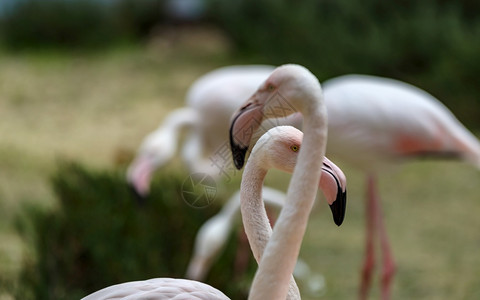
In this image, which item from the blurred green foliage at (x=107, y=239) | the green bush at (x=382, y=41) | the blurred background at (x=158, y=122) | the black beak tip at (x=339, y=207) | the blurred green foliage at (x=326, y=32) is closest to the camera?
the black beak tip at (x=339, y=207)

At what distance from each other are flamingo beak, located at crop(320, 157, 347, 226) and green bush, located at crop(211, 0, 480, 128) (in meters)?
6.05

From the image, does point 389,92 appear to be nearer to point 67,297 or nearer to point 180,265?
point 180,265

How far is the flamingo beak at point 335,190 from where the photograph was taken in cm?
147

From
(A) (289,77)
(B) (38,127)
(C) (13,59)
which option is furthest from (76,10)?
(A) (289,77)

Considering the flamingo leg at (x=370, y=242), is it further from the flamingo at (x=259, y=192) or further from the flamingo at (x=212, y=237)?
the flamingo at (x=259, y=192)

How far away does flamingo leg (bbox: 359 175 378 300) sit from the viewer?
13.5ft

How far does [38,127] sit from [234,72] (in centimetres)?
320

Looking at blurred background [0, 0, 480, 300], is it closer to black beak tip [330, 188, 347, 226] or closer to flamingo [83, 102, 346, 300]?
flamingo [83, 102, 346, 300]

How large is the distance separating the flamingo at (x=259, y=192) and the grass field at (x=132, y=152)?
6.66ft

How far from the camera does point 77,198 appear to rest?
4156mm

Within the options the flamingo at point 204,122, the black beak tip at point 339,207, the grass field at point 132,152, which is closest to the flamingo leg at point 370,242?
the grass field at point 132,152

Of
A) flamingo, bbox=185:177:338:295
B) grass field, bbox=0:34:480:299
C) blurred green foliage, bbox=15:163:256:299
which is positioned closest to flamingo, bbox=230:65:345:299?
blurred green foliage, bbox=15:163:256:299

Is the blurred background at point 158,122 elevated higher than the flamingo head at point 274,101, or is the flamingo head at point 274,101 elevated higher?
the flamingo head at point 274,101

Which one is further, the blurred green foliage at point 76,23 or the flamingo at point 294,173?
the blurred green foliage at point 76,23
